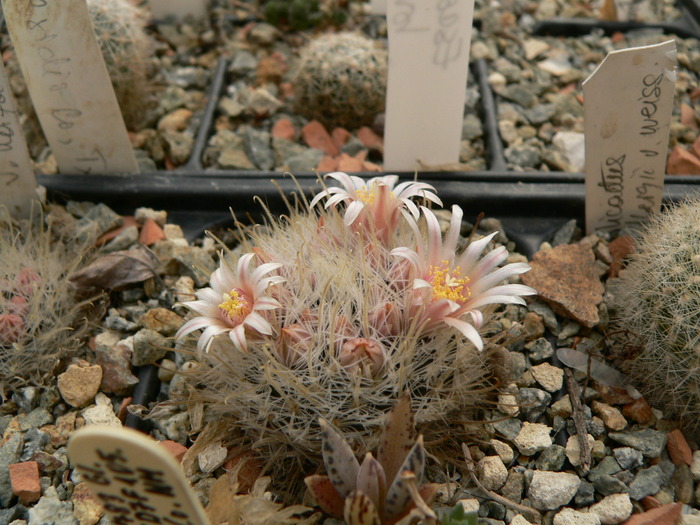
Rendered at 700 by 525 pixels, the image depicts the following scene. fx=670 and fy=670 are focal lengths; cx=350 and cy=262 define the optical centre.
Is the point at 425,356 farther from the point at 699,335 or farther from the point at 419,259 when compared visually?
the point at 699,335

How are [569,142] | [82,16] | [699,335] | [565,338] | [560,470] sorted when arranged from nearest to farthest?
[699,335]
[560,470]
[565,338]
[82,16]
[569,142]

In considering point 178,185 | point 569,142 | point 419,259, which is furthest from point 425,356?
point 569,142

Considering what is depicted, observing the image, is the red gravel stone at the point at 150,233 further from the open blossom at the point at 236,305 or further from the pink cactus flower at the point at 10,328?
the open blossom at the point at 236,305

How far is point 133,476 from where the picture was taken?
0.92 meters

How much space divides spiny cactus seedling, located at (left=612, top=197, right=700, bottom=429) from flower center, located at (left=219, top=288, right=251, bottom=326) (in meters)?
0.82

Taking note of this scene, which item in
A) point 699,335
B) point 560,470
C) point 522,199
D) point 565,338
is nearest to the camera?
point 699,335

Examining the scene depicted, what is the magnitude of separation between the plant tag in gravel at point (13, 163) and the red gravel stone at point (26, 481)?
2.64 feet

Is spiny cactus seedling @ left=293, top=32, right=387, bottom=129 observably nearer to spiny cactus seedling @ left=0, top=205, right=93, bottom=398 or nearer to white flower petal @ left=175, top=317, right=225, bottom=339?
spiny cactus seedling @ left=0, top=205, right=93, bottom=398

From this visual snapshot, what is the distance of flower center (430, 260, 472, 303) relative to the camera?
1.27m

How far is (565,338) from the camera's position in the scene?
1.60 meters

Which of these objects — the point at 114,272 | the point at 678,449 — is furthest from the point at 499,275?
the point at 114,272

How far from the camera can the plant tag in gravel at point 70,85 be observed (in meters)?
1.72

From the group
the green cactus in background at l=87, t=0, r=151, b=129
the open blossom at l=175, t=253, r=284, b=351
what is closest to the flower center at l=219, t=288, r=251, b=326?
the open blossom at l=175, t=253, r=284, b=351

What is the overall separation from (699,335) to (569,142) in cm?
105
